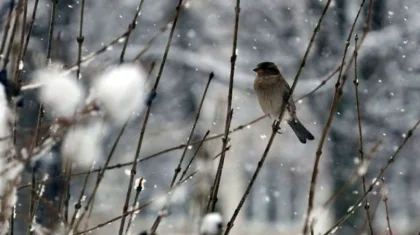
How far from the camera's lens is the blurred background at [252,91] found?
905 centimetres

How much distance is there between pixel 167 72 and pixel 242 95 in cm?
100

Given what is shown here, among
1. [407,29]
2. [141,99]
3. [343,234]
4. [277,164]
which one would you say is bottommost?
[141,99]

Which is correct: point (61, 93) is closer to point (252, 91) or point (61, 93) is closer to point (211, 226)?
point (211, 226)

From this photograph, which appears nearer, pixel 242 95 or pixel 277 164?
pixel 242 95

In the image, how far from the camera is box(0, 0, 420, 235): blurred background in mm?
9055

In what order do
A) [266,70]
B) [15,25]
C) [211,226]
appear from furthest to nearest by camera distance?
[266,70] → [15,25] → [211,226]

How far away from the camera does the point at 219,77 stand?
9.41 metres

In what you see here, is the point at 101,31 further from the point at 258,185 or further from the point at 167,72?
the point at 258,185

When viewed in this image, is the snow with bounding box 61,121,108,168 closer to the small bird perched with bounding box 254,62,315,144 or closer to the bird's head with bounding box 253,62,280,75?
the small bird perched with bounding box 254,62,315,144

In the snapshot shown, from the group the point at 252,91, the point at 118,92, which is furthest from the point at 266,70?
the point at 252,91

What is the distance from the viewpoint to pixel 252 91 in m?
9.30

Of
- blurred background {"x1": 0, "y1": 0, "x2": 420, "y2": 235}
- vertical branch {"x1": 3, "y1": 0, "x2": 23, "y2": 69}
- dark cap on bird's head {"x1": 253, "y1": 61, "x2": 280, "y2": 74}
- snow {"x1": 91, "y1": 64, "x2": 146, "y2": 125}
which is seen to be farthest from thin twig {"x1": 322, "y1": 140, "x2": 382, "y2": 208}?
blurred background {"x1": 0, "y1": 0, "x2": 420, "y2": 235}

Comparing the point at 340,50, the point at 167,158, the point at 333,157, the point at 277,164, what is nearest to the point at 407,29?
the point at 340,50

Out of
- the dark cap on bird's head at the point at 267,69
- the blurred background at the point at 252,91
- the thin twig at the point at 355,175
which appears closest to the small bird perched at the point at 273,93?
the dark cap on bird's head at the point at 267,69
